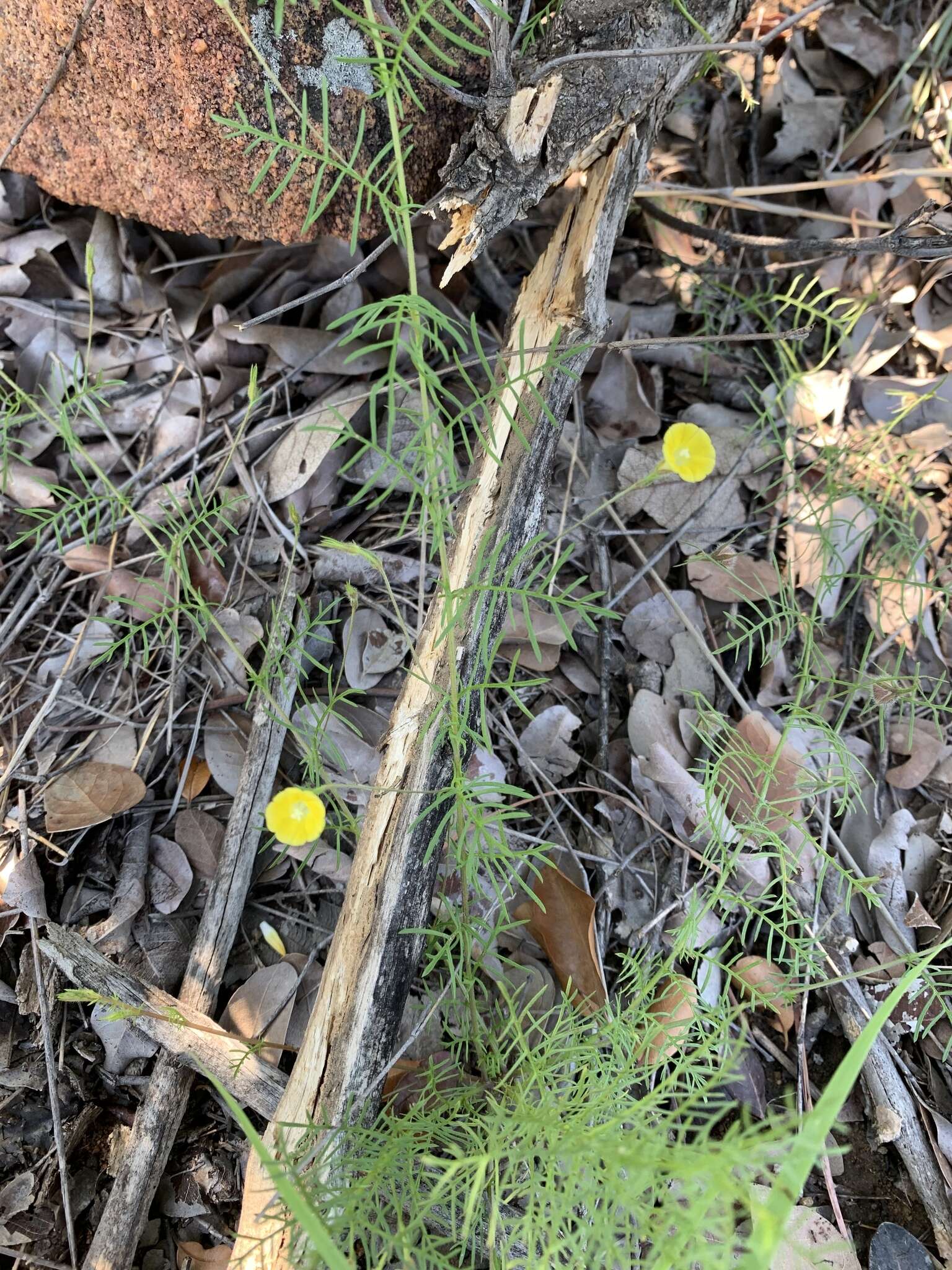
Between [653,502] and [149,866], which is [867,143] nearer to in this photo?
[653,502]

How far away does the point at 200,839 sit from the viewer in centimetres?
179

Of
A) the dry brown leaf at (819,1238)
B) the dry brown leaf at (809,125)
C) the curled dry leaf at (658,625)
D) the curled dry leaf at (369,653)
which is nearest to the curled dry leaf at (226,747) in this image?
the curled dry leaf at (369,653)

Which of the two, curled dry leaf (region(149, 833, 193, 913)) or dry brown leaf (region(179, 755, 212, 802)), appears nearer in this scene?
curled dry leaf (region(149, 833, 193, 913))

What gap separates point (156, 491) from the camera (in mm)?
2021

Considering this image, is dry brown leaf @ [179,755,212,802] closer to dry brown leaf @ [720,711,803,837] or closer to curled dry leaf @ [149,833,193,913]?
curled dry leaf @ [149,833,193,913]

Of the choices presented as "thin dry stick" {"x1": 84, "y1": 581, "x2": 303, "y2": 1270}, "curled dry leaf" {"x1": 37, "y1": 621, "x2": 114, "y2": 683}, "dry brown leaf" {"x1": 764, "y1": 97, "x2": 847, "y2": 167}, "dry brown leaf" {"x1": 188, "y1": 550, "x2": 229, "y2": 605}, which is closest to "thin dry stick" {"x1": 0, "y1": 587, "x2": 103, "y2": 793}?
"curled dry leaf" {"x1": 37, "y1": 621, "x2": 114, "y2": 683}

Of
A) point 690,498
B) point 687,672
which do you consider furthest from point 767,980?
point 690,498

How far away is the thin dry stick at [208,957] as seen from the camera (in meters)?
1.47

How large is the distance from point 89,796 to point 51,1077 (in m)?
0.52

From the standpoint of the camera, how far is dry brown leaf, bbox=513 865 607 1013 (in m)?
1.67

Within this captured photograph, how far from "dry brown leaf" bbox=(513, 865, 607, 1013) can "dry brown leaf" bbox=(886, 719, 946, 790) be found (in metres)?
0.81

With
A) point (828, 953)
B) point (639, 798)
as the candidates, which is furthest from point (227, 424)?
point (828, 953)

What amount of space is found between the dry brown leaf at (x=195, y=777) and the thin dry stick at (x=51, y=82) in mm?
1377

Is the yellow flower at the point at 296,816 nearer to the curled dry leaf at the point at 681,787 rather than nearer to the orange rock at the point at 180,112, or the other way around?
the curled dry leaf at the point at 681,787
